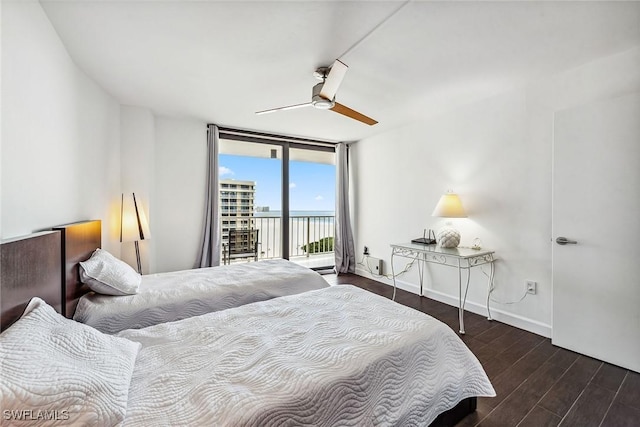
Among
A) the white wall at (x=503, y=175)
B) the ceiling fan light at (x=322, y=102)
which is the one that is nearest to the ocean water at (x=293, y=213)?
the white wall at (x=503, y=175)

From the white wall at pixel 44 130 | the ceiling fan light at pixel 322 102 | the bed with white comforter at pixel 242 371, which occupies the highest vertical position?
the ceiling fan light at pixel 322 102

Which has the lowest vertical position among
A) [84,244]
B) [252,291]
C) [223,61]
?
[252,291]

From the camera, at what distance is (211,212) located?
12.5 feet

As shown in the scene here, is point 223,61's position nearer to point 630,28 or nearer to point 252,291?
point 252,291

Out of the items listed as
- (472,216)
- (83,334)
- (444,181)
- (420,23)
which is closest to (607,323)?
(472,216)

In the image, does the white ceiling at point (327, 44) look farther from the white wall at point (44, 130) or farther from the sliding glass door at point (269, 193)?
the sliding glass door at point (269, 193)

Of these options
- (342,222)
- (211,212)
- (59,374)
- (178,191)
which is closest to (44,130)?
(59,374)

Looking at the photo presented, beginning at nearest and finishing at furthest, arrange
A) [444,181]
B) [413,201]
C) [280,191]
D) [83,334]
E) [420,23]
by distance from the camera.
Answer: [83,334], [420,23], [444,181], [413,201], [280,191]

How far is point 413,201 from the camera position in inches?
154

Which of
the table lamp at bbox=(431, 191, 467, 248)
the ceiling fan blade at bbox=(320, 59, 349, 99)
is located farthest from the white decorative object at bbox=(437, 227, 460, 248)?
the ceiling fan blade at bbox=(320, 59, 349, 99)

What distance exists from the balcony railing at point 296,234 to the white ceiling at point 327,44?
8.52 ft

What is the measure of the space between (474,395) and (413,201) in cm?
273

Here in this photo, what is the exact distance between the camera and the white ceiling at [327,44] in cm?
166

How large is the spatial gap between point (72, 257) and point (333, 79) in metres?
2.20
